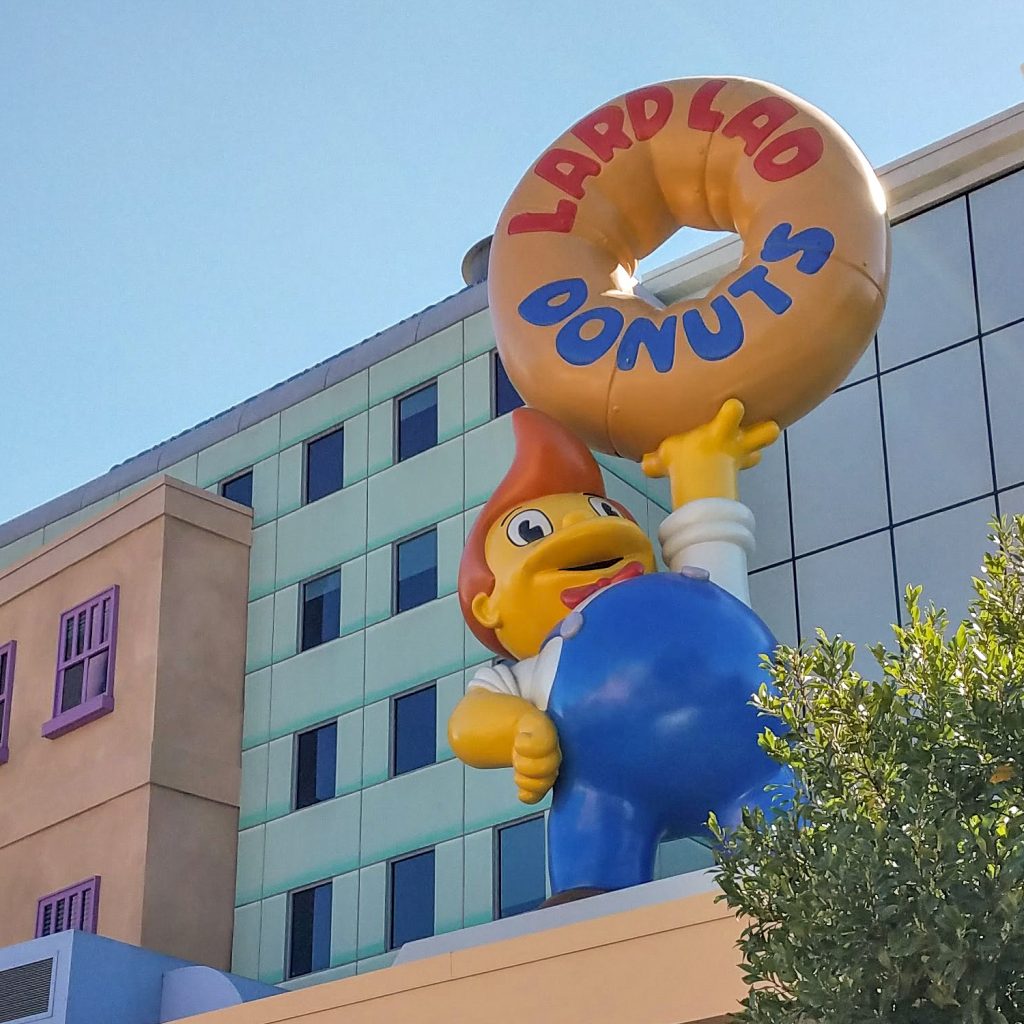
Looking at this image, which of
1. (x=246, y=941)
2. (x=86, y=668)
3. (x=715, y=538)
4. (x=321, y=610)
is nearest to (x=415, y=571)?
(x=321, y=610)

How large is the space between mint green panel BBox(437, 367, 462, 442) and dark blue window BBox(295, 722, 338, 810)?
3715 mm

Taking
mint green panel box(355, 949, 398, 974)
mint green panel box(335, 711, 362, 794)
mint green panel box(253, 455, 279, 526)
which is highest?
mint green panel box(253, 455, 279, 526)

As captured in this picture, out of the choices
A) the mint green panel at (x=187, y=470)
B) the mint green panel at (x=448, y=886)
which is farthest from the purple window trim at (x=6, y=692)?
the mint green panel at (x=448, y=886)

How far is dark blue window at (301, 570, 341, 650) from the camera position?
76.2 ft

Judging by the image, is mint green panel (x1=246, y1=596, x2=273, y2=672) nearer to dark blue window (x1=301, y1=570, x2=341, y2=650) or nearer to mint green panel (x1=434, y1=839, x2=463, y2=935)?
dark blue window (x1=301, y1=570, x2=341, y2=650)

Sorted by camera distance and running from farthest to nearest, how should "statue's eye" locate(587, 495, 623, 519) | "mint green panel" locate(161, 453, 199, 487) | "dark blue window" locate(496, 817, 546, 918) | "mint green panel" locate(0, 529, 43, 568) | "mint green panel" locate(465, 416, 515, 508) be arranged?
"mint green panel" locate(0, 529, 43, 568)
"mint green panel" locate(161, 453, 199, 487)
"mint green panel" locate(465, 416, 515, 508)
"dark blue window" locate(496, 817, 546, 918)
"statue's eye" locate(587, 495, 623, 519)

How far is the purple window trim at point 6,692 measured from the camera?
2261 centimetres

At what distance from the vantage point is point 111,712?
Answer: 21.5 meters

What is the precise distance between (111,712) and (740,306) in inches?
524

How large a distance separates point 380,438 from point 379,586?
197 centimetres

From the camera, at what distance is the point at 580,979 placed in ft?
26.6

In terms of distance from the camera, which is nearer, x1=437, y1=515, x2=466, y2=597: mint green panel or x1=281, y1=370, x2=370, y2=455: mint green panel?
x1=437, y1=515, x2=466, y2=597: mint green panel

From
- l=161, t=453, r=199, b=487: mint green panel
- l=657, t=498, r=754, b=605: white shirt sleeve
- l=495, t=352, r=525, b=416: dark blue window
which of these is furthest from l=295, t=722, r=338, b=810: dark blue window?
l=657, t=498, r=754, b=605: white shirt sleeve

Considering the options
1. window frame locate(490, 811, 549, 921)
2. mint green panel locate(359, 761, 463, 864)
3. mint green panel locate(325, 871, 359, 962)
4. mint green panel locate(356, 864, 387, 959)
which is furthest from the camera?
mint green panel locate(325, 871, 359, 962)
